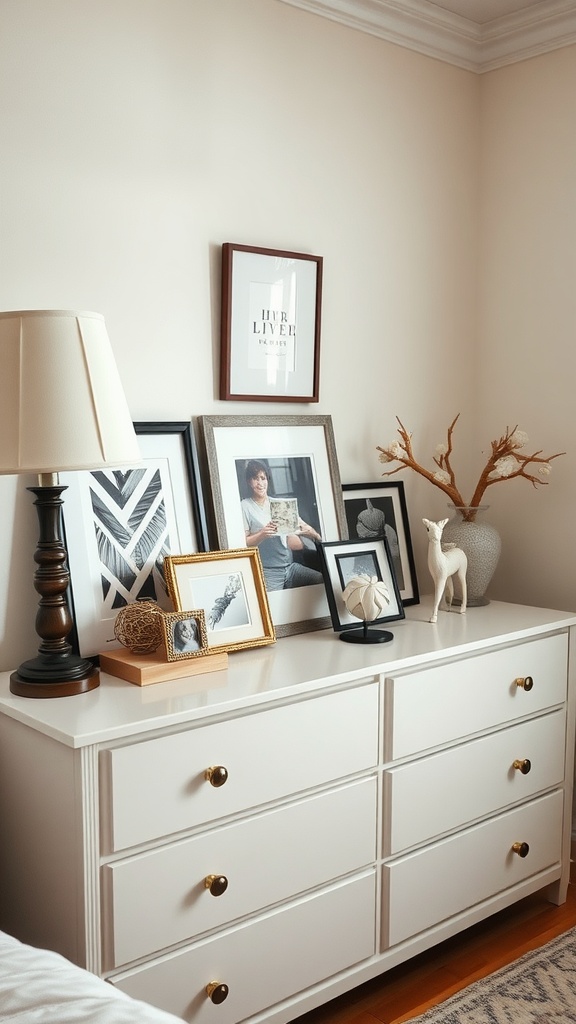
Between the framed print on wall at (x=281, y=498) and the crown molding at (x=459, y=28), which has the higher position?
the crown molding at (x=459, y=28)

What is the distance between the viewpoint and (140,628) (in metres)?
1.93

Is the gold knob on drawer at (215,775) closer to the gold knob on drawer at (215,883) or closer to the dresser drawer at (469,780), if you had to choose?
the gold knob on drawer at (215,883)

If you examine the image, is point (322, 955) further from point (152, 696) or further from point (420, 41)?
point (420, 41)

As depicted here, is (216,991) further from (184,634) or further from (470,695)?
(470,695)

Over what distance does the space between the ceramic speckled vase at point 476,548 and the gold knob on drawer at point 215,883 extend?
4.02 feet

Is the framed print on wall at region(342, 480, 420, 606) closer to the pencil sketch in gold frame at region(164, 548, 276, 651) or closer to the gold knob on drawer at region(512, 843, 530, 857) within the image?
the pencil sketch in gold frame at region(164, 548, 276, 651)

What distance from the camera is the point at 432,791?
2.21 metres

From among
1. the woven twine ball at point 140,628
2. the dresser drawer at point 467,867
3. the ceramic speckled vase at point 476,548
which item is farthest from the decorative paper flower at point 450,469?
the woven twine ball at point 140,628

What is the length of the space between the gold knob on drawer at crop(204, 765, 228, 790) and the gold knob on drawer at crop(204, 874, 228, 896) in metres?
0.18

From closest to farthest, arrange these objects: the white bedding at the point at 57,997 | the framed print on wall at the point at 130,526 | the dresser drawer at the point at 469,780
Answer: the white bedding at the point at 57,997 < the framed print on wall at the point at 130,526 < the dresser drawer at the point at 469,780

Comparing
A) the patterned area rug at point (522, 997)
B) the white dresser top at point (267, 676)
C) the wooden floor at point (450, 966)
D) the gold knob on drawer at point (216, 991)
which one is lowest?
the wooden floor at point (450, 966)

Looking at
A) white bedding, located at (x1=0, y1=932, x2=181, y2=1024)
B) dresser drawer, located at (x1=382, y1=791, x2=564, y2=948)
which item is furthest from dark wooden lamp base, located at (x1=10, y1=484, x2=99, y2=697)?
dresser drawer, located at (x1=382, y1=791, x2=564, y2=948)

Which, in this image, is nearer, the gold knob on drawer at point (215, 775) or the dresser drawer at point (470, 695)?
the gold knob on drawer at point (215, 775)

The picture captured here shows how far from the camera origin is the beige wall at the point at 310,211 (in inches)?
79.8
